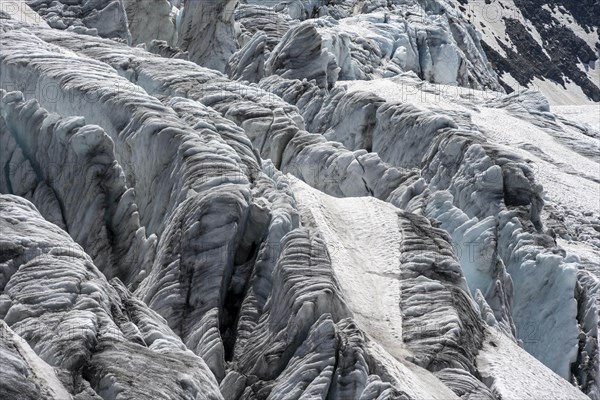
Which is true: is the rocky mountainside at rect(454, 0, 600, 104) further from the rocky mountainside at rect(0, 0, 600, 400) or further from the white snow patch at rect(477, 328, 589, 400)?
the white snow patch at rect(477, 328, 589, 400)

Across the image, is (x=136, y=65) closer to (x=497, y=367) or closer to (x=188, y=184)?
(x=188, y=184)

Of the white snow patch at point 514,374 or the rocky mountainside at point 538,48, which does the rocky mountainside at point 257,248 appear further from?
the rocky mountainside at point 538,48

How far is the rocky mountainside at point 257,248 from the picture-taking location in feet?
54.6

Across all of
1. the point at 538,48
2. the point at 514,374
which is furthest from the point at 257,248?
the point at 538,48

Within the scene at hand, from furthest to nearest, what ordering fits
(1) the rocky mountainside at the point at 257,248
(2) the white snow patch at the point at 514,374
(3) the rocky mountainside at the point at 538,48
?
(3) the rocky mountainside at the point at 538,48
(2) the white snow patch at the point at 514,374
(1) the rocky mountainside at the point at 257,248

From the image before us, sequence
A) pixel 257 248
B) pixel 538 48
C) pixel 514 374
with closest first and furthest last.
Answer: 1. pixel 514 374
2. pixel 257 248
3. pixel 538 48

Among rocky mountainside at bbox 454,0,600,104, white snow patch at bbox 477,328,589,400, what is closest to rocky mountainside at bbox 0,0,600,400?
white snow patch at bbox 477,328,589,400

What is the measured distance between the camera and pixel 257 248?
872 inches

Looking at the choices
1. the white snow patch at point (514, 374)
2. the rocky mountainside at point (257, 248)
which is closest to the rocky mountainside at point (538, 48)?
the rocky mountainside at point (257, 248)

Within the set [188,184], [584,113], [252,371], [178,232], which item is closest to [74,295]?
[252,371]

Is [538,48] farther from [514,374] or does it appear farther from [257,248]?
[257,248]

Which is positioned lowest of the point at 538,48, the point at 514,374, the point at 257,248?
the point at 538,48

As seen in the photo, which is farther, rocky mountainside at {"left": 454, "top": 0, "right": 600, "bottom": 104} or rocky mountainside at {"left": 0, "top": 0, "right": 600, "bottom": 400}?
rocky mountainside at {"left": 454, "top": 0, "right": 600, "bottom": 104}

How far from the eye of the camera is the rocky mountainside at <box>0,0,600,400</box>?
54.6ft
